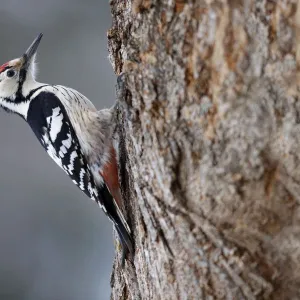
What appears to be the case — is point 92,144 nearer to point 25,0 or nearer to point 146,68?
point 146,68

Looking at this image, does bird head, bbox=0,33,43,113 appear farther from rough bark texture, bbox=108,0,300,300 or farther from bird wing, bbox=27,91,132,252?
rough bark texture, bbox=108,0,300,300

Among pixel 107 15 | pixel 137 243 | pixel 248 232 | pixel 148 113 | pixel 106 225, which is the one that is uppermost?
pixel 107 15

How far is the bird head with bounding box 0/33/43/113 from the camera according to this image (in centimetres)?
197

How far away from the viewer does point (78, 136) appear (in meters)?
1.72

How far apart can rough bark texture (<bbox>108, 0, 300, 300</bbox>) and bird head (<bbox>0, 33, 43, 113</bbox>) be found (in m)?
0.95

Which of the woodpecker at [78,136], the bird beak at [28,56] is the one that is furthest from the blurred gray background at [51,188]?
the woodpecker at [78,136]

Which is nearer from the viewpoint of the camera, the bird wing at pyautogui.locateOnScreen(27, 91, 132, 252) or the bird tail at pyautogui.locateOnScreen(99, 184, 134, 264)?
the bird tail at pyautogui.locateOnScreen(99, 184, 134, 264)

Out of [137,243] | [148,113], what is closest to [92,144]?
[137,243]

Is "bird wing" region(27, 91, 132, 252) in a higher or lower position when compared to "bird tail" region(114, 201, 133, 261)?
higher

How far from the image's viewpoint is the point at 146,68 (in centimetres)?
109

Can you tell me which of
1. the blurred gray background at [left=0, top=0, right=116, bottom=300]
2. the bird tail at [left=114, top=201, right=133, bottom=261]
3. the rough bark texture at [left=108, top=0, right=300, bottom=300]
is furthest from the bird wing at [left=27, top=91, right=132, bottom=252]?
the blurred gray background at [left=0, top=0, right=116, bottom=300]

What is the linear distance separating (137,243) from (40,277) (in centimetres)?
173

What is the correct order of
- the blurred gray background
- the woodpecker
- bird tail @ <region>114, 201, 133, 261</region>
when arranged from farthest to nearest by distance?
the blurred gray background → the woodpecker → bird tail @ <region>114, 201, 133, 261</region>

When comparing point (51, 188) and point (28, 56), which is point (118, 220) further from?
point (51, 188)
